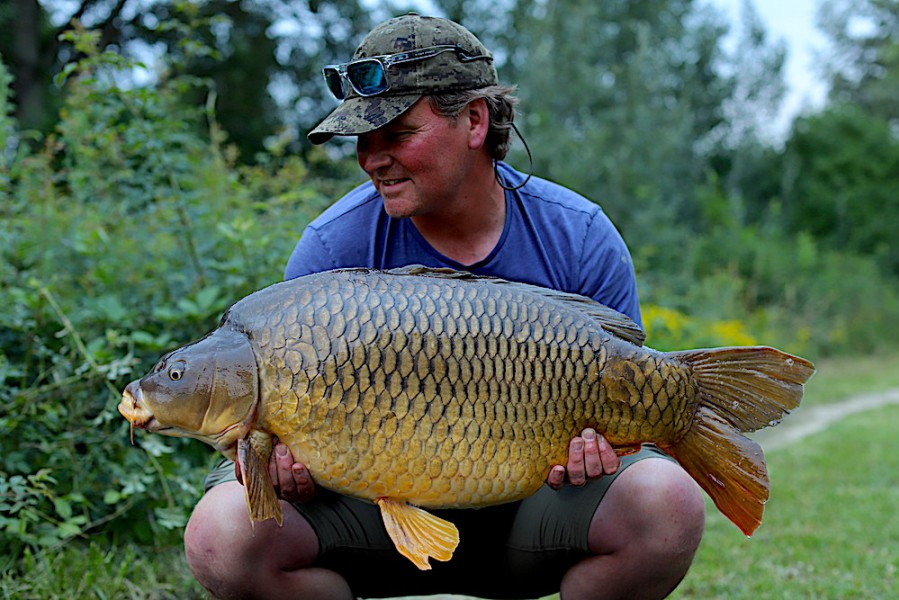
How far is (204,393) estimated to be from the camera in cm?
156

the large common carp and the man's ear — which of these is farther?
the man's ear

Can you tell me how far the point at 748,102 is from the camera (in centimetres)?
1384

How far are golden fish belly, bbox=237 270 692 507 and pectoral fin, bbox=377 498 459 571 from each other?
2 cm

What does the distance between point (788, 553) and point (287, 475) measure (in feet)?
6.80

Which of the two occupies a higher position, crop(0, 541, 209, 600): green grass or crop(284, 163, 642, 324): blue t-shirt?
crop(284, 163, 642, 324): blue t-shirt

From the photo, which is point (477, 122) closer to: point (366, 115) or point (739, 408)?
point (366, 115)

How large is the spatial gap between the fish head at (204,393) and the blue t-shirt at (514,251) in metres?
0.47

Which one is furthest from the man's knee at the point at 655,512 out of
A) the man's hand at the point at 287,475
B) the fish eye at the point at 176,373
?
the fish eye at the point at 176,373

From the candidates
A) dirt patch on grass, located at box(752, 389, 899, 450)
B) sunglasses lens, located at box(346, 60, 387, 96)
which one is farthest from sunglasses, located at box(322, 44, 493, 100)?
dirt patch on grass, located at box(752, 389, 899, 450)

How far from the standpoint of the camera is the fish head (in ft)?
5.12

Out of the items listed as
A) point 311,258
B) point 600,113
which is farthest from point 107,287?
point 600,113

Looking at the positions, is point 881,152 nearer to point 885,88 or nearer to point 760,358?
point 885,88

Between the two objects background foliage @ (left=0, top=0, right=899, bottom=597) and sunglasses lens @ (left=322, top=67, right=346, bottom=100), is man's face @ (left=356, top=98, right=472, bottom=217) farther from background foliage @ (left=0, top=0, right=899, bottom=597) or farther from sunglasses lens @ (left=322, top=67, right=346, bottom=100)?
background foliage @ (left=0, top=0, right=899, bottom=597)

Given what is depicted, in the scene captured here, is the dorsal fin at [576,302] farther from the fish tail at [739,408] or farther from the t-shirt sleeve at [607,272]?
the t-shirt sleeve at [607,272]
